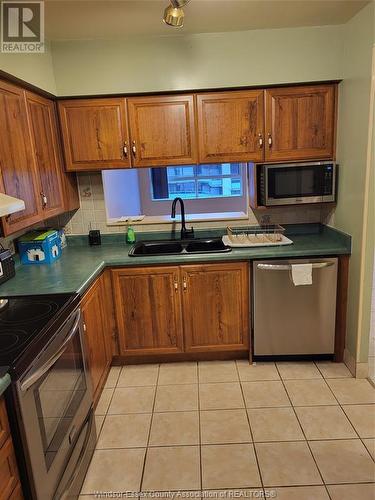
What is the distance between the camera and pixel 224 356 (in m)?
2.85

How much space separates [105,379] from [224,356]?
937mm

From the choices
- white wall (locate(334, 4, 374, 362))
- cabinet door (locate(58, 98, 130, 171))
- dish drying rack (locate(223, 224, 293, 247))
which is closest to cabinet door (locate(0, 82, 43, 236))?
cabinet door (locate(58, 98, 130, 171))

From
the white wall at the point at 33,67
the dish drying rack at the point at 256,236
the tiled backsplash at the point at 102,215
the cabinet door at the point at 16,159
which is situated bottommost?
the dish drying rack at the point at 256,236

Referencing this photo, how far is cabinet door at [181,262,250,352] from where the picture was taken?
103 inches

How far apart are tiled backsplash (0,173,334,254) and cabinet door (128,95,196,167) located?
587 millimetres

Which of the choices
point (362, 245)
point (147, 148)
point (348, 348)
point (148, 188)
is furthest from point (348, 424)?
point (148, 188)

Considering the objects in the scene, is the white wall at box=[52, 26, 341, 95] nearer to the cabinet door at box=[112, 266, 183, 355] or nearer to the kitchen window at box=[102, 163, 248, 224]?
the cabinet door at box=[112, 266, 183, 355]

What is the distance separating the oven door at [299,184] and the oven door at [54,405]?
1.67 m

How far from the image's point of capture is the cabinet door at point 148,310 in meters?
2.62

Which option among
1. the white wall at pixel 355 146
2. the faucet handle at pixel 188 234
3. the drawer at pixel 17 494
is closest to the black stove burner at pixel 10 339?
the drawer at pixel 17 494

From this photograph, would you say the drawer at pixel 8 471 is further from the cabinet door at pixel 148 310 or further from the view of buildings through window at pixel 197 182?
the view of buildings through window at pixel 197 182

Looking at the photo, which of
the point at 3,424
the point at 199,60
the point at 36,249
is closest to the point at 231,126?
the point at 199,60

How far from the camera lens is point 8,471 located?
1.22 metres

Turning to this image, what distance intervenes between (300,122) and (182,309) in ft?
5.42
